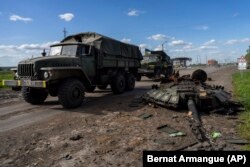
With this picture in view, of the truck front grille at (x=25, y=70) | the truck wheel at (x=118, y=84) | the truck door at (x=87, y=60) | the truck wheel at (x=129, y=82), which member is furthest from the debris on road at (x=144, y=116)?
the truck wheel at (x=129, y=82)

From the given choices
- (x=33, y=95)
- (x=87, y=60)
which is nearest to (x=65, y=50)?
(x=87, y=60)

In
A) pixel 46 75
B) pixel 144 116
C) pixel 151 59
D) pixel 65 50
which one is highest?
pixel 151 59

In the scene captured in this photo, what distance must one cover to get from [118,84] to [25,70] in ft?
16.8

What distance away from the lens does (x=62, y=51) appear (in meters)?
11.5

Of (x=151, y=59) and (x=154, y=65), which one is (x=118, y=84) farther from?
(x=151, y=59)

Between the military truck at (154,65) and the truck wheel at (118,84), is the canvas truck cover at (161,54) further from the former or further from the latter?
the truck wheel at (118,84)

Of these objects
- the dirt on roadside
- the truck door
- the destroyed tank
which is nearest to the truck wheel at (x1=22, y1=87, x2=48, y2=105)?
the truck door

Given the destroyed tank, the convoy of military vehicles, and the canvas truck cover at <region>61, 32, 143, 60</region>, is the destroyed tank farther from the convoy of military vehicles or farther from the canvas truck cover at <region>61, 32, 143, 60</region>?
the canvas truck cover at <region>61, 32, 143, 60</region>

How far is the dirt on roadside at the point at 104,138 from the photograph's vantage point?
16.5 feet

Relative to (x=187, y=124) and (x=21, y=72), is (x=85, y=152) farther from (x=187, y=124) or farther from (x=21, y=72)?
(x=21, y=72)

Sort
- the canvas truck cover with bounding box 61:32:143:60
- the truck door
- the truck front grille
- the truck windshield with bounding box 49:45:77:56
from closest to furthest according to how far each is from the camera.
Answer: the truck front grille
the truck windshield with bounding box 49:45:77:56
the truck door
the canvas truck cover with bounding box 61:32:143:60

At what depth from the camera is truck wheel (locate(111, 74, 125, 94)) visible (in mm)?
13938

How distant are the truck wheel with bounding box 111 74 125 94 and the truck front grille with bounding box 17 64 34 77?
15.7ft

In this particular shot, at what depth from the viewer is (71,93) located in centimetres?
984
